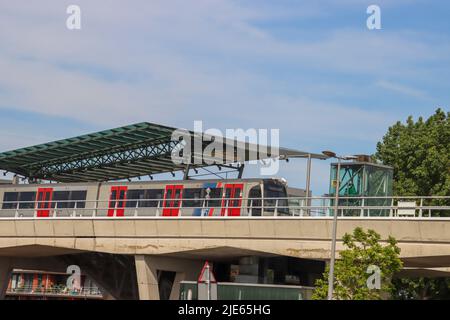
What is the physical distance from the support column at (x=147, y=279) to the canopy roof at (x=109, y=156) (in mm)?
7752

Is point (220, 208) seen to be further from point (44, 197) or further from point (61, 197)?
point (44, 197)

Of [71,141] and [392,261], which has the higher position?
[71,141]

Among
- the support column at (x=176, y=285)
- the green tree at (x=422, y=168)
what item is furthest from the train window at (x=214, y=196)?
the green tree at (x=422, y=168)

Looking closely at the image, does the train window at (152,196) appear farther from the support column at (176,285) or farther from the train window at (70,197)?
the train window at (70,197)

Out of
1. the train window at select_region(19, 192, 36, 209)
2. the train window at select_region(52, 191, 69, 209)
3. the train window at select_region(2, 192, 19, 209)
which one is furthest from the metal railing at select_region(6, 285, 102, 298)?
the train window at select_region(52, 191, 69, 209)

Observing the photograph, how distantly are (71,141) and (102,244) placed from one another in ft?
35.1

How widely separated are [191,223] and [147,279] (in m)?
3.96

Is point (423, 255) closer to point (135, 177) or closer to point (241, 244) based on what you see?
point (241, 244)

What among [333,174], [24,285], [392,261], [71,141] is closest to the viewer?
[392,261]

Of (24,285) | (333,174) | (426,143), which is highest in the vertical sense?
(426,143)

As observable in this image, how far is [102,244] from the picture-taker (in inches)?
1722

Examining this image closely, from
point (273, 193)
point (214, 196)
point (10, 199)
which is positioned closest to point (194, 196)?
point (214, 196)

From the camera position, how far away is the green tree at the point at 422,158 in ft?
197
